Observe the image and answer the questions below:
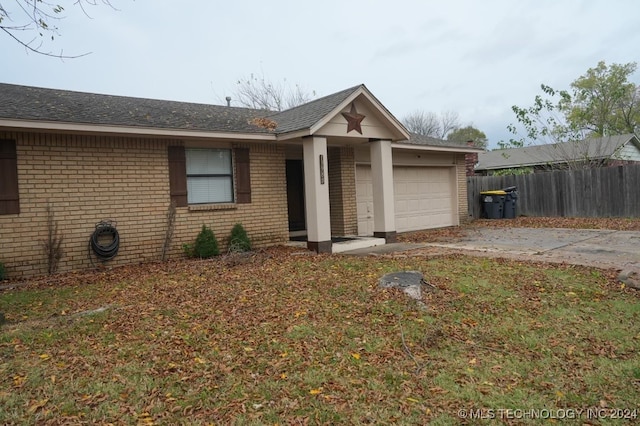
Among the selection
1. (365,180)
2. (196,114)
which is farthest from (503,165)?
(196,114)

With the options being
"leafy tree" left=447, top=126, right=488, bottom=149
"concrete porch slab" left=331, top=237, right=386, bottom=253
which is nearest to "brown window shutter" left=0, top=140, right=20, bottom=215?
"concrete porch slab" left=331, top=237, right=386, bottom=253

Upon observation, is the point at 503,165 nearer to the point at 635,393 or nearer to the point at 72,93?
the point at 72,93

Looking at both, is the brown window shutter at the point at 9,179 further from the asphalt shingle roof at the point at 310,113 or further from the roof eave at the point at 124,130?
the asphalt shingle roof at the point at 310,113

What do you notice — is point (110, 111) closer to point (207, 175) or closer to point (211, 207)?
point (207, 175)

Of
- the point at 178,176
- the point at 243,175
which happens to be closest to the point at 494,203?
the point at 243,175

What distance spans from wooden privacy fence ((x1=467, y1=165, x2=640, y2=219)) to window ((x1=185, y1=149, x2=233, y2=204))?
36.9ft

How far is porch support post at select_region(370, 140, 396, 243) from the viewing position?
1138cm

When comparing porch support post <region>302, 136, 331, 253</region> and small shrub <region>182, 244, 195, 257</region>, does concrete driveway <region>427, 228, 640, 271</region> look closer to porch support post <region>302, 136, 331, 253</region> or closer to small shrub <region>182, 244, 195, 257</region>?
porch support post <region>302, 136, 331, 253</region>

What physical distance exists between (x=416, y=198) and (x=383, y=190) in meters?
3.99

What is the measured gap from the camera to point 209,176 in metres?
10.5

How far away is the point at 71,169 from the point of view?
8711mm

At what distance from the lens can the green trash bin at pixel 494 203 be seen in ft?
58.1

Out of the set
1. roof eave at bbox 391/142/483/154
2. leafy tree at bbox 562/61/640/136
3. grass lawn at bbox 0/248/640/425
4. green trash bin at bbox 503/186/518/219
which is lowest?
grass lawn at bbox 0/248/640/425

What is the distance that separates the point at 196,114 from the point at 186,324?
7398 mm
